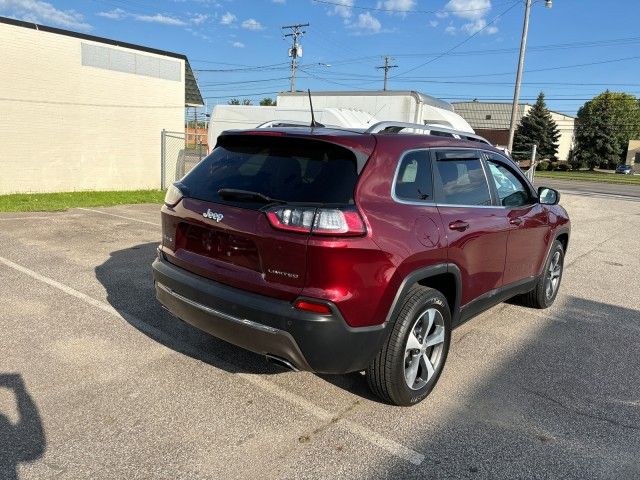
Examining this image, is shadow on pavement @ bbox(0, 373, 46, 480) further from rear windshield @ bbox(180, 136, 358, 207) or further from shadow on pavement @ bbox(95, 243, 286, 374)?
rear windshield @ bbox(180, 136, 358, 207)

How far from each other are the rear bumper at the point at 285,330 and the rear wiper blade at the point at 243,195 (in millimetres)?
536

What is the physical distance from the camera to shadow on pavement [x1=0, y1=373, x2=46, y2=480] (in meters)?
2.56

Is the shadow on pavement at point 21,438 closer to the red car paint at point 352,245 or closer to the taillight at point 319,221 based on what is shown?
the red car paint at point 352,245

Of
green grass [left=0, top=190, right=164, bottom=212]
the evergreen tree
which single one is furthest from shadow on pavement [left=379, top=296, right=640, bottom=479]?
the evergreen tree

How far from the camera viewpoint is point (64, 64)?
14.4 metres

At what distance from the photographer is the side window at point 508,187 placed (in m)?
4.30

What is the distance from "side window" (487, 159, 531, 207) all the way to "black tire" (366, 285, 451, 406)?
1354mm

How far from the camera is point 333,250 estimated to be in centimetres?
271

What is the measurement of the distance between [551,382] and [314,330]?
2092 millimetres

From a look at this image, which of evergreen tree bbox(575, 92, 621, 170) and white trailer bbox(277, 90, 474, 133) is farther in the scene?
evergreen tree bbox(575, 92, 621, 170)

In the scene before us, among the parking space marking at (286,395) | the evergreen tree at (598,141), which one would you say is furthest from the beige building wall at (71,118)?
the evergreen tree at (598,141)

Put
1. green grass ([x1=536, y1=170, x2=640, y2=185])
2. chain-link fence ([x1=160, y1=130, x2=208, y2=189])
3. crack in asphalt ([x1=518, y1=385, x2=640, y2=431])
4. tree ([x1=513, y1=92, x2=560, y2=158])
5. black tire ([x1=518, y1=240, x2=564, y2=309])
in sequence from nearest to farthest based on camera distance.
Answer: crack in asphalt ([x1=518, y1=385, x2=640, y2=431]) < black tire ([x1=518, y1=240, x2=564, y2=309]) < chain-link fence ([x1=160, y1=130, x2=208, y2=189]) < green grass ([x1=536, y1=170, x2=640, y2=185]) < tree ([x1=513, y1=92, x2=560, y2=158])

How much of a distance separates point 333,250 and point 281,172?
67cm

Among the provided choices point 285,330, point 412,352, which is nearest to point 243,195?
point 285,330
